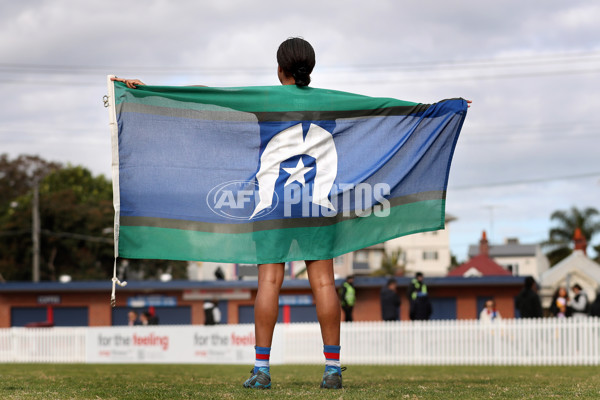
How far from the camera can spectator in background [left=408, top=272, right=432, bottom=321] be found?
69.3 ft

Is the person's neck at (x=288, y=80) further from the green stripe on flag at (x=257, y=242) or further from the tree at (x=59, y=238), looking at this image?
the tree at (x=59, y=238)

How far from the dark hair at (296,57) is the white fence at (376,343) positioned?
15607mm

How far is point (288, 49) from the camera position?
5.42 m

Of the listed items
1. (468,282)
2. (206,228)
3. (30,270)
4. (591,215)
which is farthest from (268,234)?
(591,215)

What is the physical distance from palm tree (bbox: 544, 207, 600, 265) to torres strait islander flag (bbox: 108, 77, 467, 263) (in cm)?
9008

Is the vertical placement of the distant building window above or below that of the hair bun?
below

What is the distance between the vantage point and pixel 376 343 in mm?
22141

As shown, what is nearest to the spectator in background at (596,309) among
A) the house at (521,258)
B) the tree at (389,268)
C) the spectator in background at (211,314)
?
the spectator in background at (211,314)

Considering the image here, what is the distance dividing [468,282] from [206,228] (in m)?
33.2

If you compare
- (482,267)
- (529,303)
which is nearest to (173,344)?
(529,303)

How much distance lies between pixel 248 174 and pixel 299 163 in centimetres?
36

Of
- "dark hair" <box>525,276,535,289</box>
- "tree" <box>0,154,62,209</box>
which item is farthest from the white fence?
"tree" <box>0,154,62,209</box>

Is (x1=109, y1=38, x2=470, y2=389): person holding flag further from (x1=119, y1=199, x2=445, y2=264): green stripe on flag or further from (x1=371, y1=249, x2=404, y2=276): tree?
(x1=371, y1=249, x2=404, y2=276): tree

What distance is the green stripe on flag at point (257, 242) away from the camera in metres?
5.41
